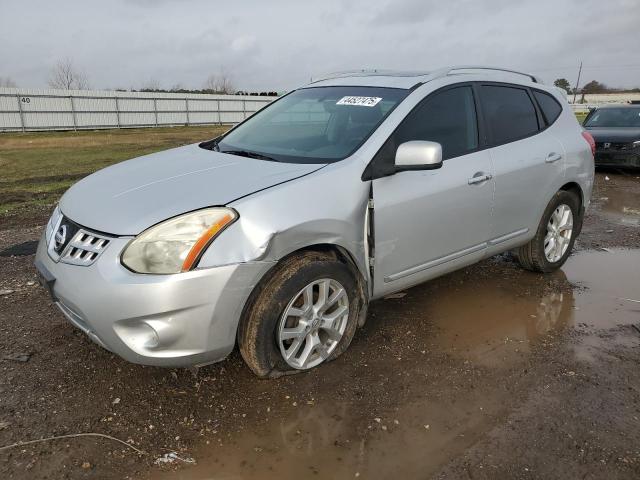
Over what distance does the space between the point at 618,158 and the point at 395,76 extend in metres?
9.18

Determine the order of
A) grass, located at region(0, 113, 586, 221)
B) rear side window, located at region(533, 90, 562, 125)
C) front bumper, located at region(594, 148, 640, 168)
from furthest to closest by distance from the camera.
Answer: front bumper, located at region(594, 148, 640, 168)
grass, located at region(0, 113, 586, 221)
rear side window, located at region(533, 90, 562, 125)

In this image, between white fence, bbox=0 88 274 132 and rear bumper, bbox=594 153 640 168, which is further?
white fence, bbox=0 88 274 132

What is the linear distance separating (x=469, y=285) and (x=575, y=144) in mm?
1576

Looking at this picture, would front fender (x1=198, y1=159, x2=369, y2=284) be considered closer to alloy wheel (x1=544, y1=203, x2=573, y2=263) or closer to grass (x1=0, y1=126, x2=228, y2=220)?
alloy wheel (x1=544, y1=203, x2=573, y2=263)

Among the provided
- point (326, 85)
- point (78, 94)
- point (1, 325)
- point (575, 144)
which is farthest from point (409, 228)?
point (78, 94)

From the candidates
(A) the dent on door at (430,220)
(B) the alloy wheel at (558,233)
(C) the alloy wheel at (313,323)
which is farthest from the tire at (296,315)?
(B) the alloy wheel at (558,233)

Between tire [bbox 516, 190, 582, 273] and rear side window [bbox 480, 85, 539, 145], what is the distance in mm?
722

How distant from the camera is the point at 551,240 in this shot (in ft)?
15.1

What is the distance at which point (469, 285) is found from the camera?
14.8 ft

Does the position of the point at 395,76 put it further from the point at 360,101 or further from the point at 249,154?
the point at 249,154

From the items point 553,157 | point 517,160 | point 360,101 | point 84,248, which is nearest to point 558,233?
point 553,157

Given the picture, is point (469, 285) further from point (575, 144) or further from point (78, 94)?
point (78, 94)

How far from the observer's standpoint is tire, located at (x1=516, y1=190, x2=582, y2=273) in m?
4.44

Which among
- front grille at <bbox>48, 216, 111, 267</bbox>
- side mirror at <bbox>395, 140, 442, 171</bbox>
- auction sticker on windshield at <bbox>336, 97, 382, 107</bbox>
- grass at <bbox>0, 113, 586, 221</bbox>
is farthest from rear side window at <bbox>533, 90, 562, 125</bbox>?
grass at <bbox>0, 113, 586, 221</bbox>
